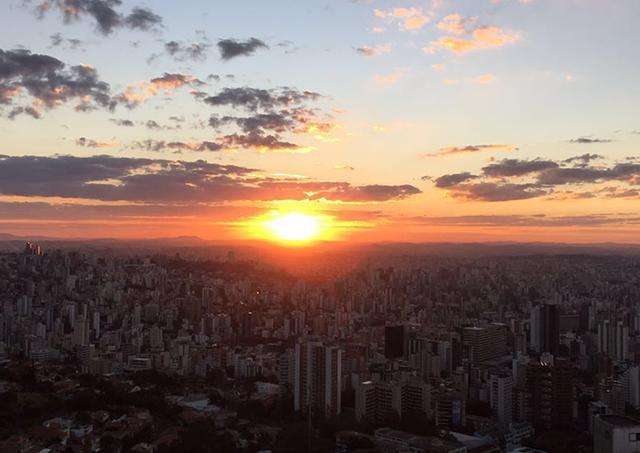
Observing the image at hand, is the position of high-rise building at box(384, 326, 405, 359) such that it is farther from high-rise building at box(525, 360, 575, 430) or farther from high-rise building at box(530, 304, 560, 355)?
high-rise building at box(525, 360, 575, 430)

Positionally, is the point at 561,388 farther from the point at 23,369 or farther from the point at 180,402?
the point at 23,369

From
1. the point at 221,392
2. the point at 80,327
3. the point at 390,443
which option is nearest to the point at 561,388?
the point at 390,443

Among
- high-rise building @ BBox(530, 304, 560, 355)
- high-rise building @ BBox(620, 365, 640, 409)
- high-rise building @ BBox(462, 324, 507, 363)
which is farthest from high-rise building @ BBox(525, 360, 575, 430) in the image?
high-rise building @ BBox(530, 304, 560, 355)

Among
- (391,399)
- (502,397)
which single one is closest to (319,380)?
(391,399)

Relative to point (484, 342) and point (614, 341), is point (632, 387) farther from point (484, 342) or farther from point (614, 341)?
point (614, 341)

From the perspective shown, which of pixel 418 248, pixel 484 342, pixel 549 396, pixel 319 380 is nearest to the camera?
pixel 549 396

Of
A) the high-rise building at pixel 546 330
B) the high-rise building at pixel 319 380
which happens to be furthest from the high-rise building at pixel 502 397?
the high-rise building at pixel 546 330
